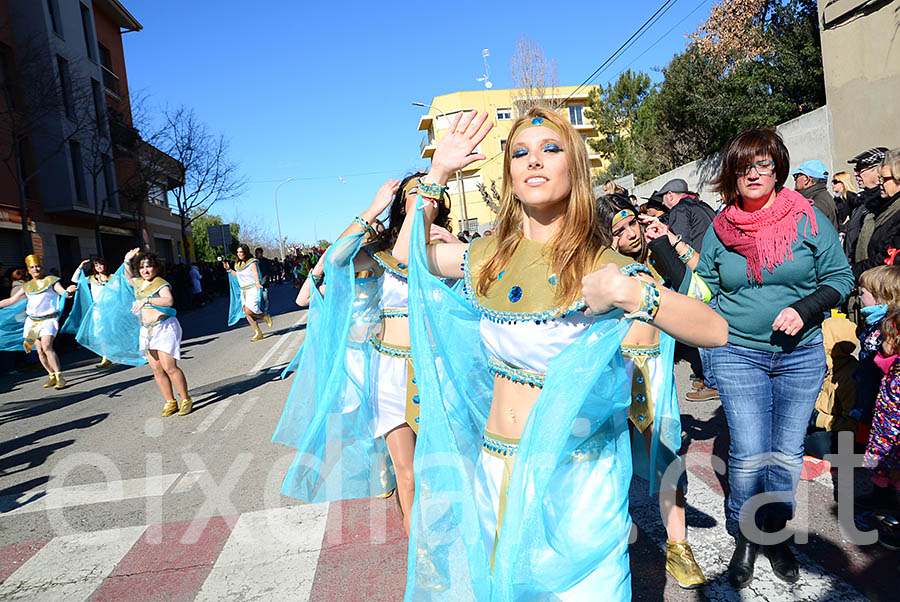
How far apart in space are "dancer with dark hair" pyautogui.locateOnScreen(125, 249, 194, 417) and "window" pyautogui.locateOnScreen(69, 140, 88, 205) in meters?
20.7

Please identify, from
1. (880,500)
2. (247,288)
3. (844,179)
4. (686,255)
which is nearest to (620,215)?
(686,255)

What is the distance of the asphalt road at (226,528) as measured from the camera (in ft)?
10.5

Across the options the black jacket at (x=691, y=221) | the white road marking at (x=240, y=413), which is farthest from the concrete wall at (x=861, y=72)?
the white road marking at (x=240, y=413)

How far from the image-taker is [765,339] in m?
2.96

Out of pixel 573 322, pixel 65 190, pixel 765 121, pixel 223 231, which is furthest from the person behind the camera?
pixel 223 231

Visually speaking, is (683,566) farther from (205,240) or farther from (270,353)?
(205,240)

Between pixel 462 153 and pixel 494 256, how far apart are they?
397 millimetres

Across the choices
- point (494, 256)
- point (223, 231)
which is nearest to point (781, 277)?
point (494, 256)

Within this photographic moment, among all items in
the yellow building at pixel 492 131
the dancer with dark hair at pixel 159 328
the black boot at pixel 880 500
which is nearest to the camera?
the black boot at pixel 880 500

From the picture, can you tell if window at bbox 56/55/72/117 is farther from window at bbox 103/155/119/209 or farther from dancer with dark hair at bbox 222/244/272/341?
dancer with dark hair at bbox 222/244/272/341

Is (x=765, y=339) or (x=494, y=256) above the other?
(x=494, y=256)

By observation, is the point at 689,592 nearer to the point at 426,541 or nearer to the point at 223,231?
the point at 426,541

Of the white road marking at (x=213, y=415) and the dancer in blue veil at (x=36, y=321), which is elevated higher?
the dancer in blue veil at (x=36, y=321)

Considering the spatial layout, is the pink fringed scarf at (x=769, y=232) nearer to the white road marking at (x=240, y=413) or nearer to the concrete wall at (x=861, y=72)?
the white road marking at (x=240, y=413)
